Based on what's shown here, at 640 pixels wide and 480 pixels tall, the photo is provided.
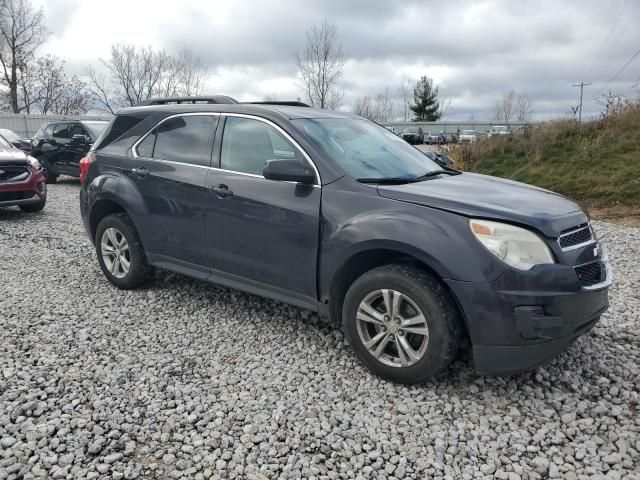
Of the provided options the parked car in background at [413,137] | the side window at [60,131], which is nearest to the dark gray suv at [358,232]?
the parked car in background at [413,137]

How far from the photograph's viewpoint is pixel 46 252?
22.0 ft

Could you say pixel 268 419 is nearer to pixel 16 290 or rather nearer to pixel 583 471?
pixel 583 471

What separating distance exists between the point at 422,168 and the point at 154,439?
9.05ft

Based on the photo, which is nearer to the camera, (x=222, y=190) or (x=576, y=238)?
(x=576, y=238)

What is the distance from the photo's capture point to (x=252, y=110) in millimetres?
4098

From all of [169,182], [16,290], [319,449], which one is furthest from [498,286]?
[16,290]

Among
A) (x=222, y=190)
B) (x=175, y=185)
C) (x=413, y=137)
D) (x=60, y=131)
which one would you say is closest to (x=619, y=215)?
(x=413, y=137)

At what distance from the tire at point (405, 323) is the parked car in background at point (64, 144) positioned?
11.5 m

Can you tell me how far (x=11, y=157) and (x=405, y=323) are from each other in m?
8.11

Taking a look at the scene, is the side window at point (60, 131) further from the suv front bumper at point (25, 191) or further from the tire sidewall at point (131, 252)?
the tire sidewall at point (131, 252)

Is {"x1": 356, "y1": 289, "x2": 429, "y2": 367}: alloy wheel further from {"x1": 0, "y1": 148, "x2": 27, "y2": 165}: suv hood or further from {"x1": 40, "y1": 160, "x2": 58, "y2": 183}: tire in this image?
{"x1": 40, "y1": 160, "x2": 58, "y2": 183}: tire

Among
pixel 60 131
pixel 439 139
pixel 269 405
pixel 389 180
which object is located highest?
pixel 439 139

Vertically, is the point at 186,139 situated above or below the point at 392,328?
above

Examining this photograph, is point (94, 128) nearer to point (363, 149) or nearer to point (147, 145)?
point (147, 145)
